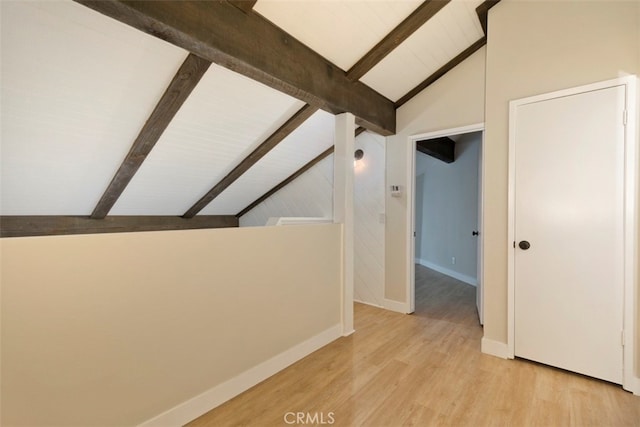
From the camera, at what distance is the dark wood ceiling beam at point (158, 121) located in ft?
7.14

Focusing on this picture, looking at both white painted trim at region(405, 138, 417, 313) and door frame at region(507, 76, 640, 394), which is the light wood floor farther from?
white painted trim at region(405, 138, 417, 313)

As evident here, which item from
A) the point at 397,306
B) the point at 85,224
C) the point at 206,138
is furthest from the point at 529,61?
the point at 85,224

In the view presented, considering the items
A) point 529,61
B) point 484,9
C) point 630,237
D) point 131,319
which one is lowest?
point 131,319

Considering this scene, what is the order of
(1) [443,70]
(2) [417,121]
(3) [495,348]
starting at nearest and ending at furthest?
(3) [495,348] → (1) [443,70] → (2) [417,121]

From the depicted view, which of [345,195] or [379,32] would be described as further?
[345,195]

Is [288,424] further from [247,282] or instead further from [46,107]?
[46,107]

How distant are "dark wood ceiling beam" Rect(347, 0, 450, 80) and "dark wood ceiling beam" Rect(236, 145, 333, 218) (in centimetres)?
167

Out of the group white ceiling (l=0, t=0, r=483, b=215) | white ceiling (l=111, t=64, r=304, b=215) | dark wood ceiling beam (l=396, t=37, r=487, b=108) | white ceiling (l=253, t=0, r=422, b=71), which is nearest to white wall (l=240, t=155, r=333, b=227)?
white ceiling (l=0, t=0, r=483, b=215)

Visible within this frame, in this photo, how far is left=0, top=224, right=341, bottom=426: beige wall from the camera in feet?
3.95

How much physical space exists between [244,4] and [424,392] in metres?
2.90

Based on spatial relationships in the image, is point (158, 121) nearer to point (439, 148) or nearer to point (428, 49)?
point (428, 49)

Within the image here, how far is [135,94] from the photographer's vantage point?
2.33 meters

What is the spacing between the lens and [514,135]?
248 centimetres

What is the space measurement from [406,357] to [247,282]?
1559 mm
